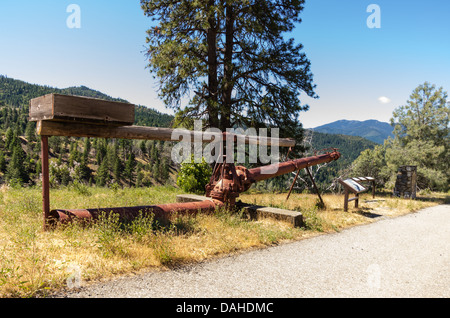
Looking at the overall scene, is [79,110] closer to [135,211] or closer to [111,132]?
[111,132]

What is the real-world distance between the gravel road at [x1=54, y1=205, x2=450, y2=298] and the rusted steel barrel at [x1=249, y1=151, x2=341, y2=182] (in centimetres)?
247

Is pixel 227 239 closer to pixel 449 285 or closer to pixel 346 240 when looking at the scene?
pixel 346 240

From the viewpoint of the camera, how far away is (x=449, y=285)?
3943 mm

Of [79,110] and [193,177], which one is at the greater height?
[79,110]

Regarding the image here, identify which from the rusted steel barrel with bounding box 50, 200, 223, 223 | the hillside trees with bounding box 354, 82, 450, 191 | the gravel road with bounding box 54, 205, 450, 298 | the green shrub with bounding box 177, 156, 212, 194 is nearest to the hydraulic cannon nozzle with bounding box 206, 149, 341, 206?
the rusted steel barrel with bounding box 50, 200, 223, 223

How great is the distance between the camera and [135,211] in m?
5.80

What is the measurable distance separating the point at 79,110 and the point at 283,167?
237 inches

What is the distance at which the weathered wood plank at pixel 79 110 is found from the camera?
461 cm

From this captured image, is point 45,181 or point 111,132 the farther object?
point 111,132

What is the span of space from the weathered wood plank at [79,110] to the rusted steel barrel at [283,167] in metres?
3.88

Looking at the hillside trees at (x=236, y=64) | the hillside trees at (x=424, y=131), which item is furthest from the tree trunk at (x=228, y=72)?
the hillside trees at (x=424, y=131)

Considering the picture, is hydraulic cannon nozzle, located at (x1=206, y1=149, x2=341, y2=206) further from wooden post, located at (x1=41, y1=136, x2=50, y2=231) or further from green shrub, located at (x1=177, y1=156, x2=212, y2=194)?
green shrub, located at (x1=177, y1=156, x2=212, y2=194)

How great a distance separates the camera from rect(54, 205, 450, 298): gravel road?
3.44 m

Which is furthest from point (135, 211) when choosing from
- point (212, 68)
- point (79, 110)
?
point (212, 68)
